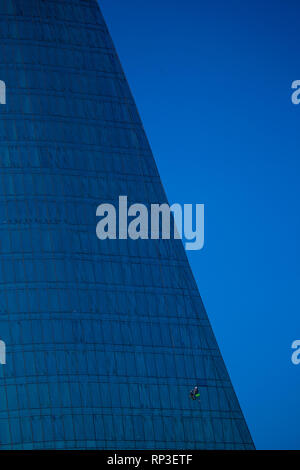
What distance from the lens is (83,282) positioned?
300 feet

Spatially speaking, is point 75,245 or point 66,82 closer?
point 75,245

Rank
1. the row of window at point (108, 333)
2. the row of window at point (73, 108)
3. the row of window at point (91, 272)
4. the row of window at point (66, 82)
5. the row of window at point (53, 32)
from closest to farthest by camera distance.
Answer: the row of window at point (108, 333)
the row of window at point (91, 272)
the row of window at point (73, 108)
the row of window at point (66, 82)
the row of window at point (53, 32)

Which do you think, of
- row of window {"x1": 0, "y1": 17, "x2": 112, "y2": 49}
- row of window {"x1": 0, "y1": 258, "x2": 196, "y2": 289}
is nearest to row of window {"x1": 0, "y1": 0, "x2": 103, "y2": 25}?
row of window {"x1": 0, "y1": 17, "x2": 112, "y2": 49}

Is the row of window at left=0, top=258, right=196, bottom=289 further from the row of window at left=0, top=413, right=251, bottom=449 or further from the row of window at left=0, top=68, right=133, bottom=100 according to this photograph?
the row of window at left=0, top=68, right=133, bottom=100

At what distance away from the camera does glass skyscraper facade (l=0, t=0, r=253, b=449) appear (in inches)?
3482

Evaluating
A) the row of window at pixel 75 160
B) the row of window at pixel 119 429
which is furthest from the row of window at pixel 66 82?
the row of window at pixel 119 429

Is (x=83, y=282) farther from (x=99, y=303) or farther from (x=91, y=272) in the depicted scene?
(x=99, y=303)

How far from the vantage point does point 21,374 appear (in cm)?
8788

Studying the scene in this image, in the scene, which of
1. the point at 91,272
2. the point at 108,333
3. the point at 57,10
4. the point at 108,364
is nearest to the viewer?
the point at 108,364

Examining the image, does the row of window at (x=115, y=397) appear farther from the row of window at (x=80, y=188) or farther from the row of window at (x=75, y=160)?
the row of window at (x=75, y=160)

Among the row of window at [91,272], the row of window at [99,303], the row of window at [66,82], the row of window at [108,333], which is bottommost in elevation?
the row of window at [108,333]

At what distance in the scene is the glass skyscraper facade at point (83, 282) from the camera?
88438 mm

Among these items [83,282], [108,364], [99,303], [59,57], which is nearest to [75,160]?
[59,57]
